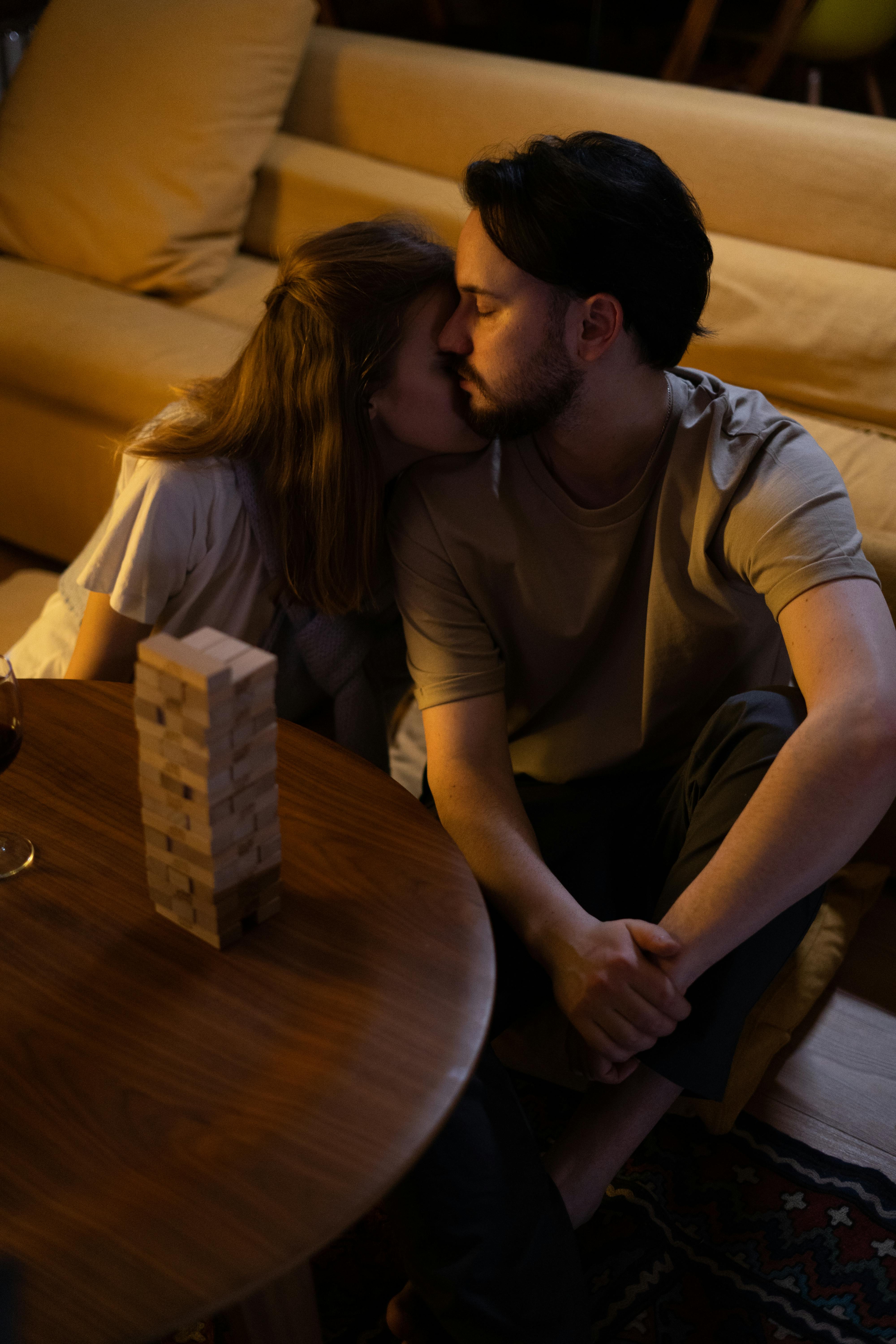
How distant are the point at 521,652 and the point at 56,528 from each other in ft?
4.36

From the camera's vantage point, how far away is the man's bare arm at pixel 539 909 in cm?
109

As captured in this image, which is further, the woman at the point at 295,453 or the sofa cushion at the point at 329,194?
the sofa cushion at the point at 329,194

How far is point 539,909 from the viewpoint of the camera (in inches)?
45.6

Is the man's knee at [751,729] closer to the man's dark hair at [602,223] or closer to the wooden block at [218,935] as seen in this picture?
the man's dark hair at [602,223]

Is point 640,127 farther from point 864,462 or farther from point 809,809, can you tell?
point 809,809

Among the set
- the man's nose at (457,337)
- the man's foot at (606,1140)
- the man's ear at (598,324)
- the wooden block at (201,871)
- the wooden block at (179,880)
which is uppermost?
the man's ear at (598,324)

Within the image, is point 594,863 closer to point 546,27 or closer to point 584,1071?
point 584,1071

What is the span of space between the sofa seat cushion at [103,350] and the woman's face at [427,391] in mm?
867

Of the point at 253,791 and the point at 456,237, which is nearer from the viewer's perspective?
the point at 253,791

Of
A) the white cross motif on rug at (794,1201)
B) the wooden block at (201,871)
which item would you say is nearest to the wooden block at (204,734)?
the wooden block at (201,871)

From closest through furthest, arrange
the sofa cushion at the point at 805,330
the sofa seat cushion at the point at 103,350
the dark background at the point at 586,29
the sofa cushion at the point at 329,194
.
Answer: the sofa cushion at the point at 805,330, the sofa seat cushion at the point at 103,350, the sofa cushion at the point at 329,194, the dark background at the point at 586,29

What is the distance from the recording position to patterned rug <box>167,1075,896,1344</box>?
3.88 ft

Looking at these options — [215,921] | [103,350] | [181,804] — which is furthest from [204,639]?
[103,350]

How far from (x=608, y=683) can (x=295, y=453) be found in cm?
47
